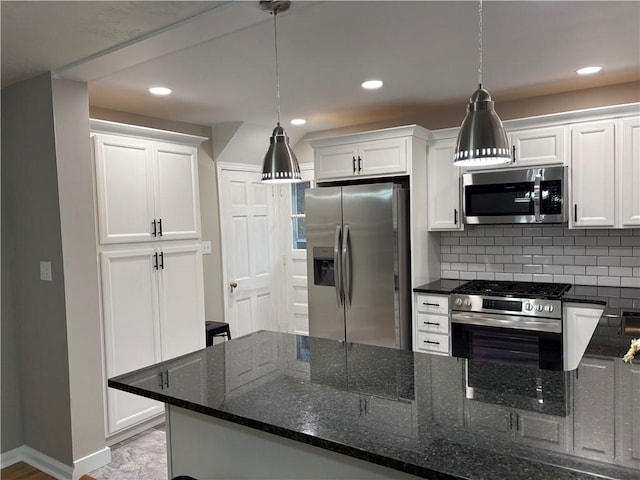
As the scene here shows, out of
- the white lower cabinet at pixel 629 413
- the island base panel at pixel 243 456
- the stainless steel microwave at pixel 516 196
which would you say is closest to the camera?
the white lower cabinet at pixel 629 413

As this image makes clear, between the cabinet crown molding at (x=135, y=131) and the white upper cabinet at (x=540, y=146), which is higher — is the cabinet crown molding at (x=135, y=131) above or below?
above

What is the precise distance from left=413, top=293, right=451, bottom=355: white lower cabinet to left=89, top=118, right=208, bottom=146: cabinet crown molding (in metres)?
2.17

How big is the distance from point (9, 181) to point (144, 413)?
5.84 ft

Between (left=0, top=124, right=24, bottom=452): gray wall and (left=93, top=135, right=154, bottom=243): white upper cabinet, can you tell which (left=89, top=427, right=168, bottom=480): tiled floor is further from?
(left=93, top=135, right=154, bottom=243): white upper cabinet

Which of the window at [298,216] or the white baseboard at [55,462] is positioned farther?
the window at [298,216]

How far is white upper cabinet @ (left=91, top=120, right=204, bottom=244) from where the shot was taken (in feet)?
9.84

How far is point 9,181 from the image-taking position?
9.64ft

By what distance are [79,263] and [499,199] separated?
2939 mm

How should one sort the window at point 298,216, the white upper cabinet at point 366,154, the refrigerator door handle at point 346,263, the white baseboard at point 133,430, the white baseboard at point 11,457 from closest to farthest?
1. the white baseboard at point 11,457
2. the white baseboard at point 133,430
3. the white upper cabinet at point 366,154
4. the refrigerator door handle at point 346,263
5. the window at point 298,216

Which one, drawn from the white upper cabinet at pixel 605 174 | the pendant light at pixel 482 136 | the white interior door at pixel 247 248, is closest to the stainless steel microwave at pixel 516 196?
the white upper cabinet at pixel 605 174

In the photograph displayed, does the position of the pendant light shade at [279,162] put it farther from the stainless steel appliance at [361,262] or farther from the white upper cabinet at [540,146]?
the white upper cabinet at [540,146]

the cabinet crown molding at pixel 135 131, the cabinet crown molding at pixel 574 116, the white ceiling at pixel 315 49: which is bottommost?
the cabinet crown molding at pixel 135 131

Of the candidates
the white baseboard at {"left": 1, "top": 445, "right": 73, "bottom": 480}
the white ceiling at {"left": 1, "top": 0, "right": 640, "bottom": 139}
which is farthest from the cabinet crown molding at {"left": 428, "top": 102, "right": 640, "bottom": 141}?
the white baseboard at {"left": 1, "top": 445, "right": 73, "bottom": 480}

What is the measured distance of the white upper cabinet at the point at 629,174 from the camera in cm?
311
